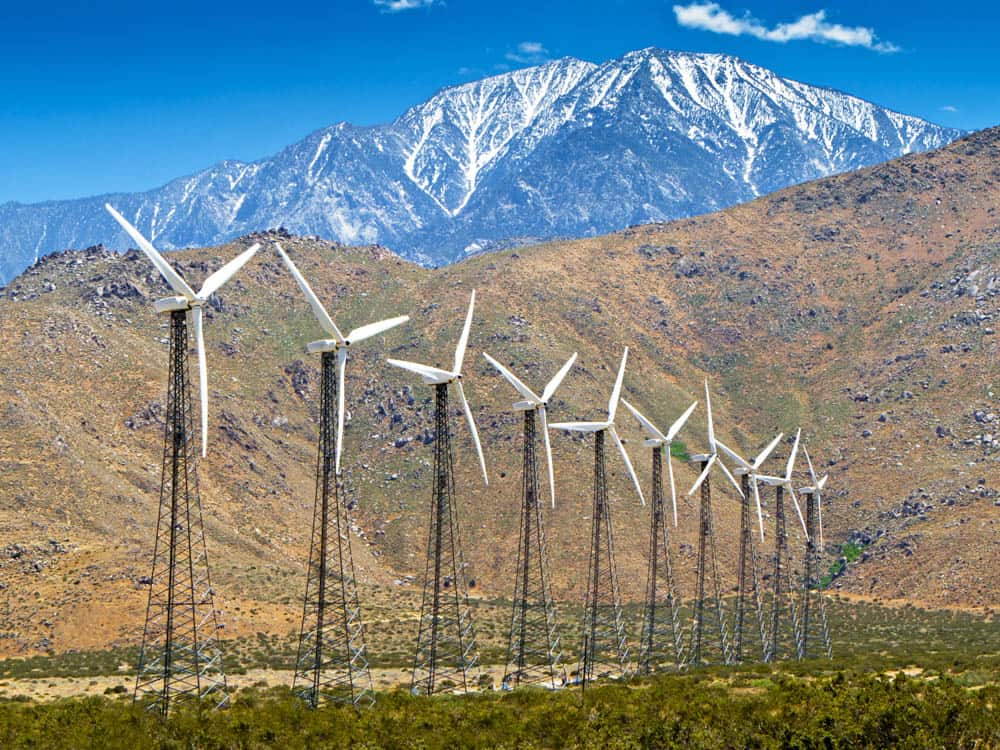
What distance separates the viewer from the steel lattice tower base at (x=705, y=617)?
83.4 m

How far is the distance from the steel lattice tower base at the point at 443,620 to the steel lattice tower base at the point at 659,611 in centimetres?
1285

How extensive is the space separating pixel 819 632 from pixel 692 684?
66487 millimetres

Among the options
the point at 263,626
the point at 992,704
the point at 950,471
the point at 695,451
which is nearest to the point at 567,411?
the point at 695,451

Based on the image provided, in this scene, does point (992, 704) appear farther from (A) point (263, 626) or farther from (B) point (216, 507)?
(B) point (216, 507)

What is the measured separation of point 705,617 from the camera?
12938 centimetres

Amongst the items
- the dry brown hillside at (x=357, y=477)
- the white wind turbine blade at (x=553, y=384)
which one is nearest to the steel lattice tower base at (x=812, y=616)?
the dry brown hillside at (x=357, y=477)

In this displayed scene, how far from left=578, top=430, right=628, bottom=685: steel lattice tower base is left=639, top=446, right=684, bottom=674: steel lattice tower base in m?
2.23

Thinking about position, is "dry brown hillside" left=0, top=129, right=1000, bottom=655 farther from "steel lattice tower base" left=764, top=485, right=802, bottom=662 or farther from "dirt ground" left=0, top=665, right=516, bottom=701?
"steel lattice tower base" left=764, top=485, right=802, bottom=662

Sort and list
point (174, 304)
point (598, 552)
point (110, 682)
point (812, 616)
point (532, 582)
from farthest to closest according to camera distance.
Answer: point (812, 616), point (532, 582), point (110, 682), point (598, 552), point (174, 304)

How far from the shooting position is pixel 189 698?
2584 inches

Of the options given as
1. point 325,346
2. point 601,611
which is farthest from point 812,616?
point 325,346

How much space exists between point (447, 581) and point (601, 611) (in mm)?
31461

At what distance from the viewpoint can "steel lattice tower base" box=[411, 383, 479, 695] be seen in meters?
64.8

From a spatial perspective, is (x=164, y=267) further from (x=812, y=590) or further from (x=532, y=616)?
(x=812, y=590)
